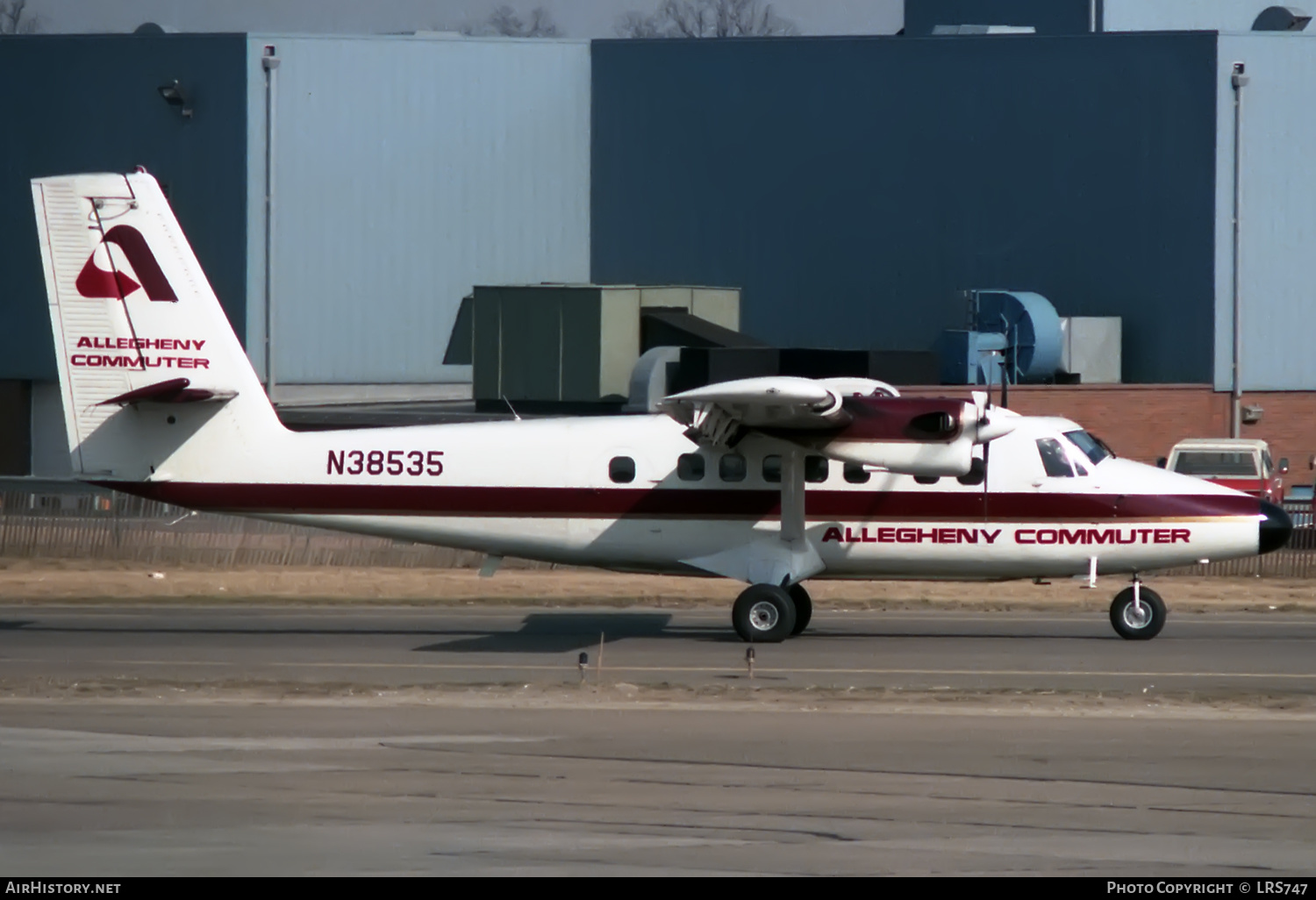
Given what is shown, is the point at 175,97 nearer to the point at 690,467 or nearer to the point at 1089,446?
the point at 690,467

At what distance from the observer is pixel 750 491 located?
2117 centimetres

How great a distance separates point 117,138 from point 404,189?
7526 mm

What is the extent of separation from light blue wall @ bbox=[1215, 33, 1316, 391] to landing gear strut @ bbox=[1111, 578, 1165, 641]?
2447cm

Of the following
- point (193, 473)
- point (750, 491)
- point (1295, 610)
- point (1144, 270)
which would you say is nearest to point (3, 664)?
point (193, 473)

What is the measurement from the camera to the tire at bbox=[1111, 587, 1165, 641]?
69.3 ft

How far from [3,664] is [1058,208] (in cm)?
3340

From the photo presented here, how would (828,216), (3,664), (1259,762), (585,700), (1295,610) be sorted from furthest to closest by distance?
(828,216) → (1295,610) → (3,664) → (585,700) → (1259,762)

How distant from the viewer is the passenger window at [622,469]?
21297mm

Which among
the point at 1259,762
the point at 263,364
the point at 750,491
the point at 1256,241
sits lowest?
the point at 1259,762

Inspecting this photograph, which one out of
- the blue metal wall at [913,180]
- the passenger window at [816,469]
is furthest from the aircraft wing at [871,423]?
the blue metal wall at [913,180]

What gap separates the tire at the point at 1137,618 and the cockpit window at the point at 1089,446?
1570 mm

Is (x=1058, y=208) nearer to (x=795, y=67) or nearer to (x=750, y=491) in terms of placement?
(x=795, y=67)

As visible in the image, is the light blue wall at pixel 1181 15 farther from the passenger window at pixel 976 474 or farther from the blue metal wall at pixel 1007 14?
the passenger window at pixel 976 474

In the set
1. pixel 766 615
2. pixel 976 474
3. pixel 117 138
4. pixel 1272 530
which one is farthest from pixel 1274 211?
pixel 117 138
